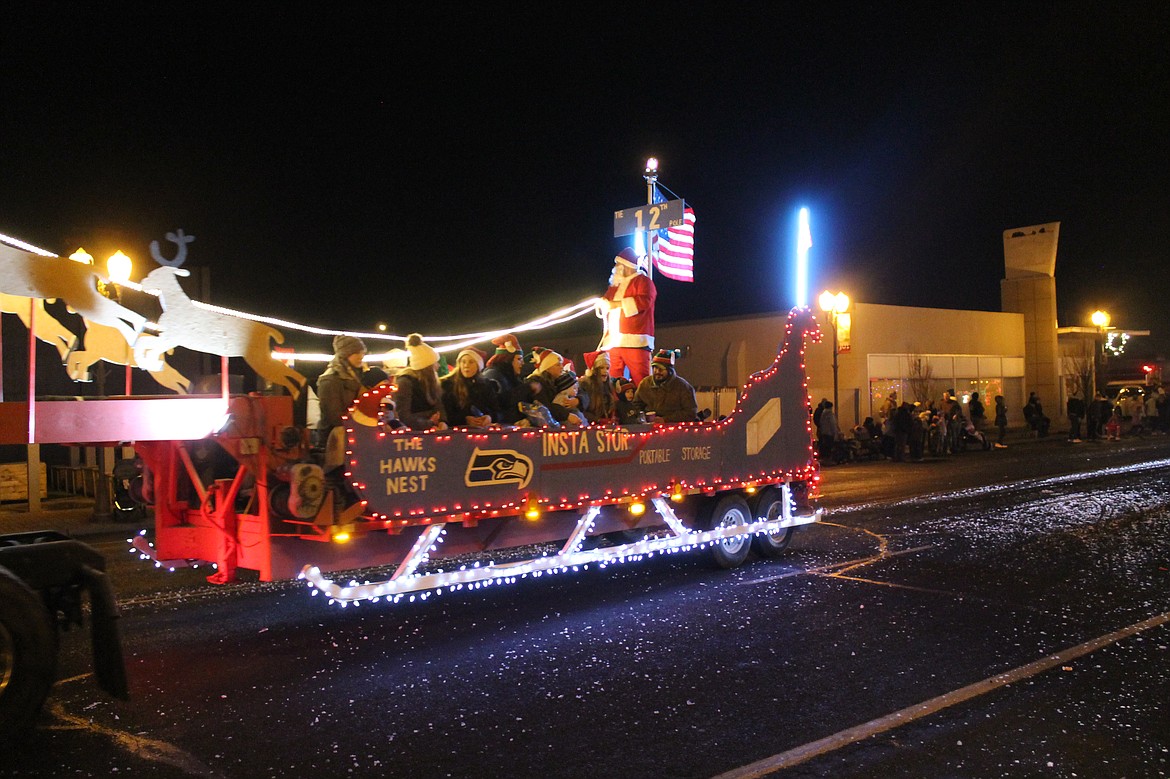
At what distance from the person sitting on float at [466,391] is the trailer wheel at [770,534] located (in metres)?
3.36

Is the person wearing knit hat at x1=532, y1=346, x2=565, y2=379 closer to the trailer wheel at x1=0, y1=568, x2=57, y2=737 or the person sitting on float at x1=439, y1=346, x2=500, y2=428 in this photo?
the person sitting on float at x1=439, y1=346, x2=500, y2=428

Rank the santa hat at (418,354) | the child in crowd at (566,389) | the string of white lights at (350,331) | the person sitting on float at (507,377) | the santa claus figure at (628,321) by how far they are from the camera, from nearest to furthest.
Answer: the string of white lights at (350,331)
the santa hat at (418,354)
the person sitting on float at (507,377)
the child in crowd at (566,389)
the santa claus figure at (628,321)

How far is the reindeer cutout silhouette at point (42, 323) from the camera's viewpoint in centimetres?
581

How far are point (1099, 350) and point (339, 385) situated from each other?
44.6m

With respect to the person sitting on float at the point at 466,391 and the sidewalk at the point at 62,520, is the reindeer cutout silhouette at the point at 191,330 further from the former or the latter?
the sidewalk at the point at 62,520

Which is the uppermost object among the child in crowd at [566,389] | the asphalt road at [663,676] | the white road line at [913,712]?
the child in crowd at [566,389]

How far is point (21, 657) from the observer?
4641 millimetres

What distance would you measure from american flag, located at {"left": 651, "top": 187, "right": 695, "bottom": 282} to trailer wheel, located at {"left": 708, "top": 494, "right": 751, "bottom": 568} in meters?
4.33

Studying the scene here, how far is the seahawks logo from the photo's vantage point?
726 cm

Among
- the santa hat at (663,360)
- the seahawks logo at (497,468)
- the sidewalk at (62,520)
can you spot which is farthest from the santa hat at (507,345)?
the sidewalk at (62,520)

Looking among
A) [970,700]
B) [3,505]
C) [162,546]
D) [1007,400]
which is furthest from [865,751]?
[1007,400]

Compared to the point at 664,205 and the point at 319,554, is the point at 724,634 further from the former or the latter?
the point at 664,205

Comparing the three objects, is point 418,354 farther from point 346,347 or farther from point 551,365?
point 551,365

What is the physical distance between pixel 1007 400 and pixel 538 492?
36619 mm
